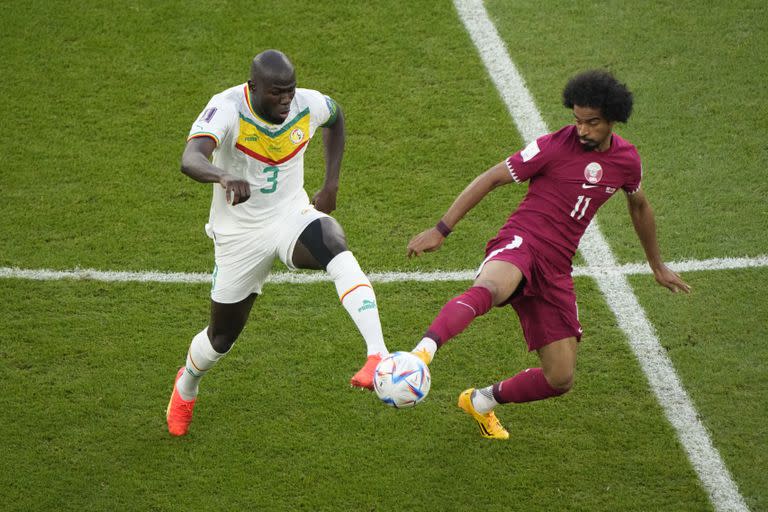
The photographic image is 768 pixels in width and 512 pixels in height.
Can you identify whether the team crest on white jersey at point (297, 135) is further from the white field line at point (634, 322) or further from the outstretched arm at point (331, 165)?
the white field line at point (634, 322)

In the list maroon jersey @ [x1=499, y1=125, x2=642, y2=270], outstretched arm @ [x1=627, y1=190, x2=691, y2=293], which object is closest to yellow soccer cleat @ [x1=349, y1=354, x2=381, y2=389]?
maroon jersey @ [x1=499, y1=125, x2=642, y2=270]

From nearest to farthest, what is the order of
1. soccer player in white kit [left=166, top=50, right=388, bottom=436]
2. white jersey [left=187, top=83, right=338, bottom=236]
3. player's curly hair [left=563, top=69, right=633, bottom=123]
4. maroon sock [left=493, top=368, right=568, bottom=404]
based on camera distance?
soccer player in white kit [left=166, top=50, right=388, bottom=436] → player's curly hair [left=563, top=69, right=633, bottom=123] → white jersey [left=187, top=83, right=338, bottom=236] → maroon sock [left=493, top=368, right=568, bottom=404]

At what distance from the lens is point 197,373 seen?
620 cm

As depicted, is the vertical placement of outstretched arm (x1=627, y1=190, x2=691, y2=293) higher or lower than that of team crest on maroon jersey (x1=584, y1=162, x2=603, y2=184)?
lower

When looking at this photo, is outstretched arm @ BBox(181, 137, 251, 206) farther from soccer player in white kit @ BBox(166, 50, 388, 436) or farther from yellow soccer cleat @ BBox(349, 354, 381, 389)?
yellow soccer cleat @ BBox(349, 354, 381, 389)

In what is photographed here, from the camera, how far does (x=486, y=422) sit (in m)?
6.23

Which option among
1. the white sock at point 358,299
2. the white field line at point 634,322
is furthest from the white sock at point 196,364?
the white field line at point 634,322

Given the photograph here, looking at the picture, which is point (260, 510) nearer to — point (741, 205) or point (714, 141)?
point (741, 205)

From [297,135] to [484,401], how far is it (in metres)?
1.86

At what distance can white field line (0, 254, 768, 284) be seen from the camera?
7484mm

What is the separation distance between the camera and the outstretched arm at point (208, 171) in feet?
15.9

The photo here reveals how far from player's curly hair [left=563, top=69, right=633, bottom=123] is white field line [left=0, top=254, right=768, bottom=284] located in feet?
6.99

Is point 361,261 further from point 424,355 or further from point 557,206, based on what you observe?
point 424,355

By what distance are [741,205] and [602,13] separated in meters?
2.81
